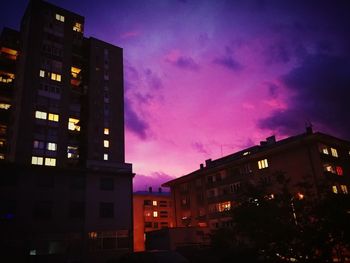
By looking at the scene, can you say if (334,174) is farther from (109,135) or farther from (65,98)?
(65,98)

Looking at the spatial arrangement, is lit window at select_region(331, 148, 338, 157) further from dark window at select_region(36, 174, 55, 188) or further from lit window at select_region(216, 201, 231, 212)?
dark window at select_region(36, 174, 55, 188)

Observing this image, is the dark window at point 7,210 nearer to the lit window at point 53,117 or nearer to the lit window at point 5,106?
the lit window at point 53,117

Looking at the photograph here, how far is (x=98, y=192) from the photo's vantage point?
3922 centimetres

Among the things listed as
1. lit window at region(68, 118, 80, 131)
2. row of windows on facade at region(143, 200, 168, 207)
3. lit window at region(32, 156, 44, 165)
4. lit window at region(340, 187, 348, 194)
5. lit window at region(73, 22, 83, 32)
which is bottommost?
lit window at region(340, 187, 348, 194)

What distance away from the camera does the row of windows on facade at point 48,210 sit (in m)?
33.0

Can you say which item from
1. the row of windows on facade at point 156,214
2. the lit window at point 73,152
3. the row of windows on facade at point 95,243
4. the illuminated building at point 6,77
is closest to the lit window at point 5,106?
the illuminated building at point 6,77

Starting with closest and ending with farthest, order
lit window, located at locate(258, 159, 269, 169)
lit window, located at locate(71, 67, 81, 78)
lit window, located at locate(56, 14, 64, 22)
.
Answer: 1. lit window, located at locate(258, 159, 269, 169)
2. lit window, located at locate(56, 14, 64, 22)
3. lit window, located at locate(71, 67, 81, 78)

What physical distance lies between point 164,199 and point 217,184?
26.3 m

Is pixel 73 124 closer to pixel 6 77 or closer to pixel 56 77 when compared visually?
pixel 56 77

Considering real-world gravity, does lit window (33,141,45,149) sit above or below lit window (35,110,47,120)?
below

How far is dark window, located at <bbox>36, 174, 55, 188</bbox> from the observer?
35.7 m

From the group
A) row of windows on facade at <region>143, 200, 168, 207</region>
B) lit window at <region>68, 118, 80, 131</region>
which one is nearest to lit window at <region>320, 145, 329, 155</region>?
lit window at <region>68, 118, 80, 131</region>

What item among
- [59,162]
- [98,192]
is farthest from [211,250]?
[59,162]

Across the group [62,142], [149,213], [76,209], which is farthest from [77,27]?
[76,209]
